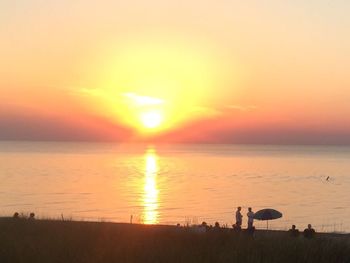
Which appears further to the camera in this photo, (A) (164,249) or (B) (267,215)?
(B) (267,215)

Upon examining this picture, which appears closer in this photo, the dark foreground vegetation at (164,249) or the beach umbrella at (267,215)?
the dark foreground vegetation at (164,249)

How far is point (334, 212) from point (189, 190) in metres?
30.1

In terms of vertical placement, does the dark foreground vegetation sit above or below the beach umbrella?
below

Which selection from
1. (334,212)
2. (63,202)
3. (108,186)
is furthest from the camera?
(108,186)

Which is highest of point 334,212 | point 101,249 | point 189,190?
point 189,190

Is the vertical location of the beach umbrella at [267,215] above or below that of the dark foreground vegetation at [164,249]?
above

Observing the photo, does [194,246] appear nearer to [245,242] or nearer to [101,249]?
[245,242]

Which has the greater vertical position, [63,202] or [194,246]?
[63,202]

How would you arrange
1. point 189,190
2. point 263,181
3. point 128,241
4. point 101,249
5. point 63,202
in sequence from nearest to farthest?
point 101,249
point 128,241
point 63,202
point 189,190
point 263,181

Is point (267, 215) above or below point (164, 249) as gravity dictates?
above

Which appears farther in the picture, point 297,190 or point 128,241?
point 297,190

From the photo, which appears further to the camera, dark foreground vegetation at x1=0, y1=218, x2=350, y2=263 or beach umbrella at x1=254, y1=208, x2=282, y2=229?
beach umbrella at x1=254, y1=208, x2=282, y2=229

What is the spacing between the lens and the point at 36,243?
32.0 ft

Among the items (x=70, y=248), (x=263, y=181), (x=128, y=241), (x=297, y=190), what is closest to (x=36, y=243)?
(x=70, y=248)
